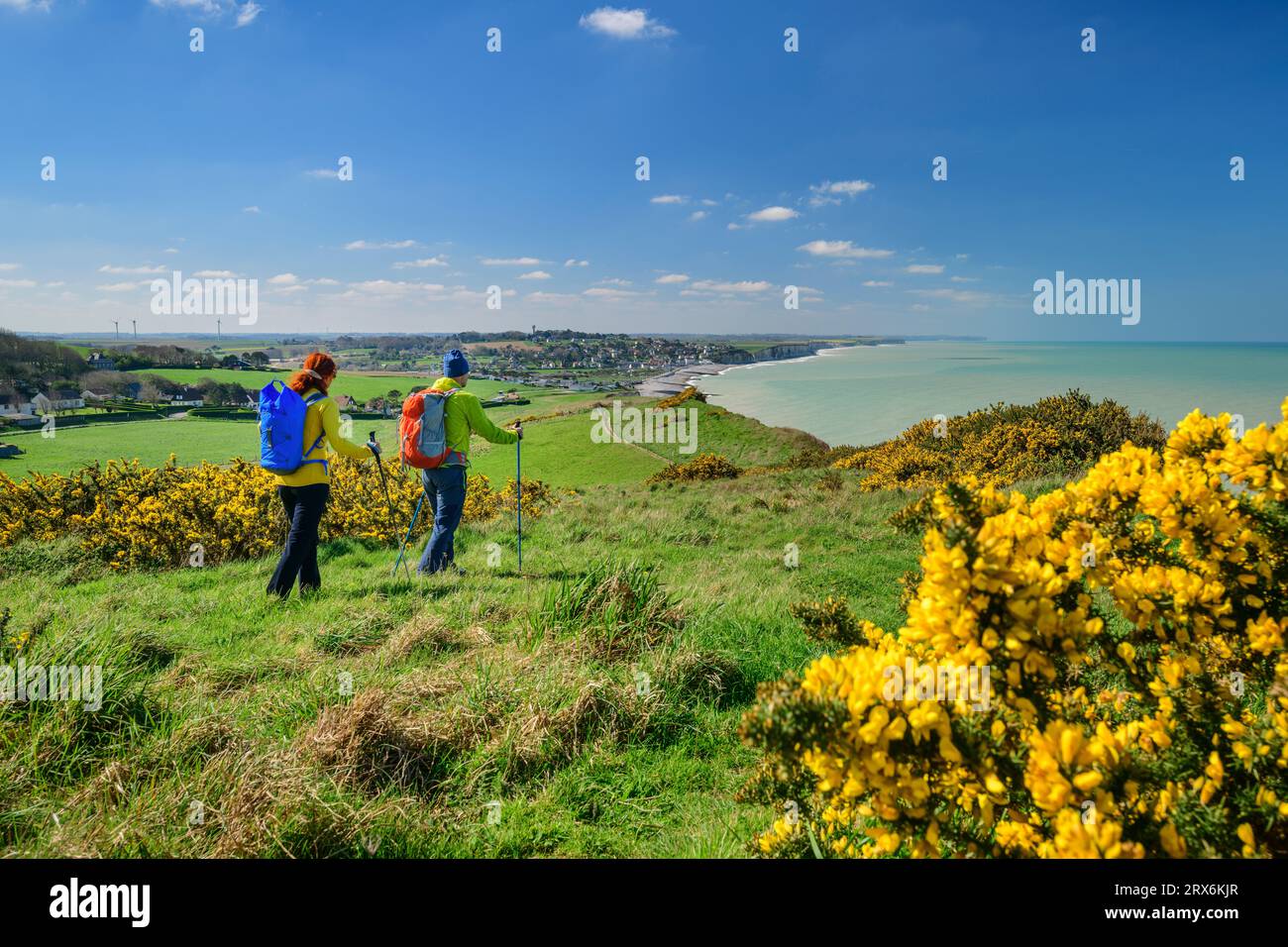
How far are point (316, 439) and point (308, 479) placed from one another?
0.46m

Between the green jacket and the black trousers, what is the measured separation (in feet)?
5.31

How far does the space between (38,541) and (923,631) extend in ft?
45.9

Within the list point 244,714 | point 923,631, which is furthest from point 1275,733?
point 244,714

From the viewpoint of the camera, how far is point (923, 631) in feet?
6.39

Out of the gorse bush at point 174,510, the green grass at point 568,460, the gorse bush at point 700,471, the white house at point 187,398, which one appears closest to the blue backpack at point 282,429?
the gorse bush at point 174,510

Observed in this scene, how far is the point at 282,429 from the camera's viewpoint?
6.22 meters

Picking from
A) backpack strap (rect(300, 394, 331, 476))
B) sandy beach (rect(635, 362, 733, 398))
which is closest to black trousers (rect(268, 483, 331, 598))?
backpack strap (rect(300, 394, 331, 476))

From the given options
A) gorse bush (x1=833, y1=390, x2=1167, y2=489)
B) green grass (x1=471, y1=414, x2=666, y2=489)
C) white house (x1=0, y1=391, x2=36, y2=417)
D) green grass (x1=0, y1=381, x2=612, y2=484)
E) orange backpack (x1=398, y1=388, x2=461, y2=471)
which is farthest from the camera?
green grass (x1=471, y1=414, x2=666, y2=489)

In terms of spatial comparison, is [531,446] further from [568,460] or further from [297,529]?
[297,529]

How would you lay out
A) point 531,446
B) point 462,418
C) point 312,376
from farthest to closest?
point 531,446 < point 462,418 < point 312,376

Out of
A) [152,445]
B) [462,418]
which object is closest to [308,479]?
[462,418]

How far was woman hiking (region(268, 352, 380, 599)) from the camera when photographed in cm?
644

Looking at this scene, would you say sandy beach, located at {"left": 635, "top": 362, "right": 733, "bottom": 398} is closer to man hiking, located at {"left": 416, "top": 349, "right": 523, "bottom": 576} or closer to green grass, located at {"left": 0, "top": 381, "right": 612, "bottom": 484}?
green grass, located at {"left": 0, "top": 381, "right": 612, "bottom": 484}
